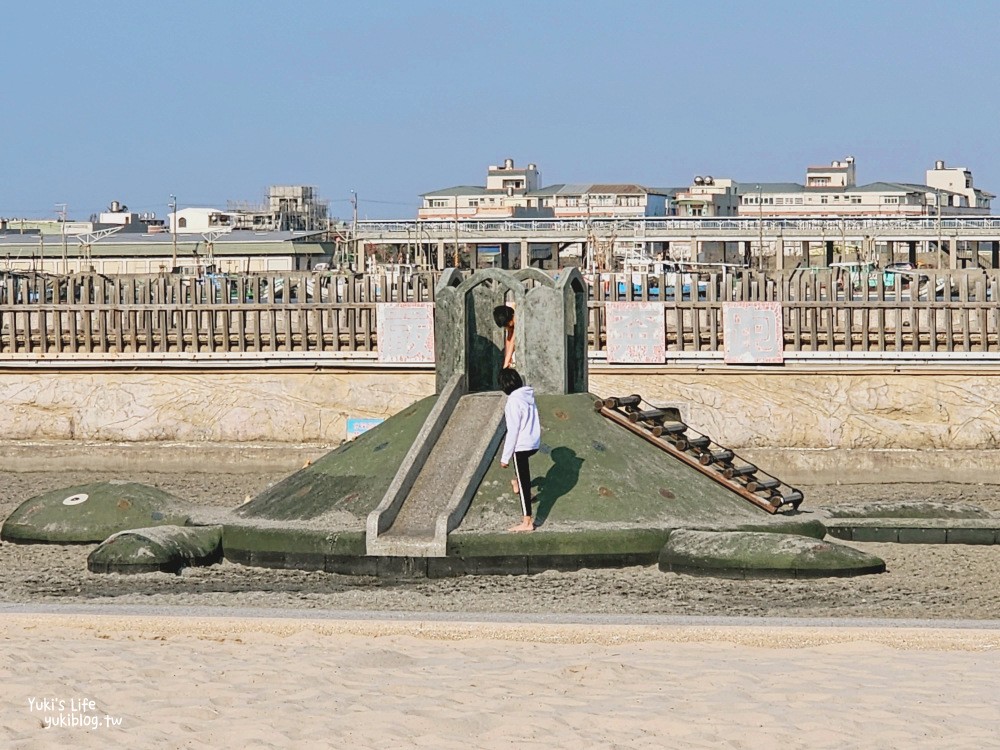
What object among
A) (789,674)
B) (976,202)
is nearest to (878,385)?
(789,674)

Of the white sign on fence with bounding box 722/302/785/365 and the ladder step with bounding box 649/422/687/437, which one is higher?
the white sign on fence with bounding box 722/302/785/365

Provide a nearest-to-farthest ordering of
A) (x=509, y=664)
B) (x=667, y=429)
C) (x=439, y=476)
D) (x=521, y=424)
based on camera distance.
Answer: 1. (x=509, y=664)
2. (x=521, y=424)
3. (x=439, y=476)
4. (x=667, y=429)

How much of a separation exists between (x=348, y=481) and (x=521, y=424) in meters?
2.70

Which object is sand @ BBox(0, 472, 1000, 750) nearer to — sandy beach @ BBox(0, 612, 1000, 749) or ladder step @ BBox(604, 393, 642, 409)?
sandy beach @ BBox(0, 612, 1000, 749)

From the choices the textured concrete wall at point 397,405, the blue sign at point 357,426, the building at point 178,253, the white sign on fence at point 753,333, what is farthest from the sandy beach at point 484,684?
the building at point 178,253

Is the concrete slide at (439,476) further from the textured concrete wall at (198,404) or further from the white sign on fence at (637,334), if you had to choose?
the textured concrete wall at (198,404)

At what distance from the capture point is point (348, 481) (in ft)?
64.3

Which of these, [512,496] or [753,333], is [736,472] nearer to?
[512,496]

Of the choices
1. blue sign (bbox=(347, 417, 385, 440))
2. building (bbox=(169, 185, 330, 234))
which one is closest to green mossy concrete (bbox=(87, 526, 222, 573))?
blue sign (bbox=(347, 417, 385, 440))

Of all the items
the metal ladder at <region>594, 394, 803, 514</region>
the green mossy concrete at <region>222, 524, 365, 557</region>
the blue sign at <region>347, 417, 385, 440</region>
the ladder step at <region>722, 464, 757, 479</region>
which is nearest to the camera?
the green mossy concrete at <region>222, 524, 365, 557</region>

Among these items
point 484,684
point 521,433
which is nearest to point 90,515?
point 521,433

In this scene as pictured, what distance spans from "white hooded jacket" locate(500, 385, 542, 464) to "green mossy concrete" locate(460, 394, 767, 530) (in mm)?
913

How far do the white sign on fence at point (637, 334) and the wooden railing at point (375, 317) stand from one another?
27 centimetres

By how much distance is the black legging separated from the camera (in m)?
17.9
